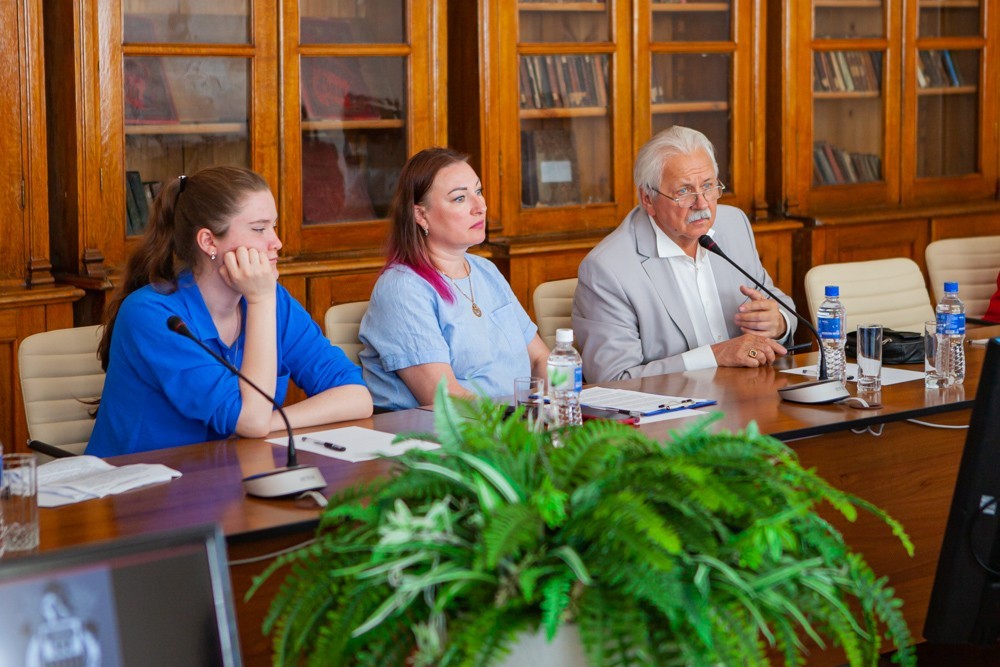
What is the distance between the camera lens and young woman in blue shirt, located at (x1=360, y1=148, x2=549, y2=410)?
3070 millimetres

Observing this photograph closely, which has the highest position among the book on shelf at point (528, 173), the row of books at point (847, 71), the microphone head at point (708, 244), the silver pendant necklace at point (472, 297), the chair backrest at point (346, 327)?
the row of books at point (847, 71)

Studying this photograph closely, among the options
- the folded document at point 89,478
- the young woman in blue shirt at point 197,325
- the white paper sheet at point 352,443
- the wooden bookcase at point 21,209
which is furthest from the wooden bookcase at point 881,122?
the folded document at point 89,478

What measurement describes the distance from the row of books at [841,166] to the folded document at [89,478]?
12.5 feet

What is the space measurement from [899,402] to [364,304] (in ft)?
4.40

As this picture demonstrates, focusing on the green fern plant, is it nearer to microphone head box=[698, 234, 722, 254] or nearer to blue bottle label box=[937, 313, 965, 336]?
blue bottle label box=[937, 313, 965, 336]

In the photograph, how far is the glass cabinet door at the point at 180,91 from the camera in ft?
12.6

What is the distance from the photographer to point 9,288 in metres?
3.67

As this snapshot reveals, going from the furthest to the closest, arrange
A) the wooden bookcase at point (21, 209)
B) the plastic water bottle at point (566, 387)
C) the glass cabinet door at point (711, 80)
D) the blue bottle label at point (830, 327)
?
the glass cabinet door at point (711, 80)
the wooden bookcase at point (21, 209)
the blue bottle label at point (830, 327)
the plastic water bottle at point (566, 387)

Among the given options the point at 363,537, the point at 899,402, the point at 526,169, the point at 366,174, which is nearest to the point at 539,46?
the point at 526,169

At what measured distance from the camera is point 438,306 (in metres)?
3.13

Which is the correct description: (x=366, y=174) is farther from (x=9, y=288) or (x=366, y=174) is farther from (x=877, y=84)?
(x=877, y=84)

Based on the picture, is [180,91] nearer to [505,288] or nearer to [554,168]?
[505,288]

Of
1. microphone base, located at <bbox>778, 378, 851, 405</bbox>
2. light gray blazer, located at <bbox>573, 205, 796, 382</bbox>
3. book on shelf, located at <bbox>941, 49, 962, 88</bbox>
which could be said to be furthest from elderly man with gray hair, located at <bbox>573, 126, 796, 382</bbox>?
book on shelf, located at <bbox>941, 49, 962, 88</bbox>

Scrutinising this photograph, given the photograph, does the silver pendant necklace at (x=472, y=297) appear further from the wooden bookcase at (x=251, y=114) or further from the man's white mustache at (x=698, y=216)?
the wooden bookcase at (x=251, y=114)
